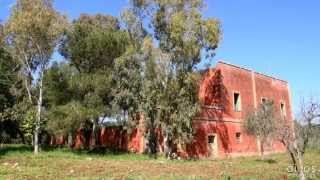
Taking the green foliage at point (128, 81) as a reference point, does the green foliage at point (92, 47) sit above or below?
above

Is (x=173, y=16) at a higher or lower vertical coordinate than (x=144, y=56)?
higher

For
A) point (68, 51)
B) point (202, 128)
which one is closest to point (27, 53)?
point (68, 51)

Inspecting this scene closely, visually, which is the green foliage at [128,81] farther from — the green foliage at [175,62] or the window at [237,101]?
the window at [237,101]

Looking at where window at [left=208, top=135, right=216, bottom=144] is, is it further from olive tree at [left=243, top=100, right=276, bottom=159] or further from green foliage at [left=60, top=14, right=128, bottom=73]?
green foliage at [left=60, top=14, right=128, bottom=73]

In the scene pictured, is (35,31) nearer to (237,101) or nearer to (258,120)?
(258,120)

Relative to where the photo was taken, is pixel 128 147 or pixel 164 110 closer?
pixel 164 110

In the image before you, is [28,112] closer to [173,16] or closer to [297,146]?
[173,16]

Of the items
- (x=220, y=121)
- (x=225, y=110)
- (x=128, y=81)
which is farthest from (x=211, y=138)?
(x=128, y=81)

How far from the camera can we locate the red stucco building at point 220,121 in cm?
3275

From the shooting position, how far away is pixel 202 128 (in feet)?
108

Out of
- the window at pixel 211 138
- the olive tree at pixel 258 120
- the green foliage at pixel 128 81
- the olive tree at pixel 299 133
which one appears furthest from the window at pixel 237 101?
the olive tree at pixel 299 133

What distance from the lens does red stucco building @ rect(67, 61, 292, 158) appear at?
32.8 metres

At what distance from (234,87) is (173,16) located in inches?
462

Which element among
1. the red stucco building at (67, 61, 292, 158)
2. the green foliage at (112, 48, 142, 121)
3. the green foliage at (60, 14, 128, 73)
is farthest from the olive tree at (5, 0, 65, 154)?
the red stucco building at (67, 61, 292, 158)
